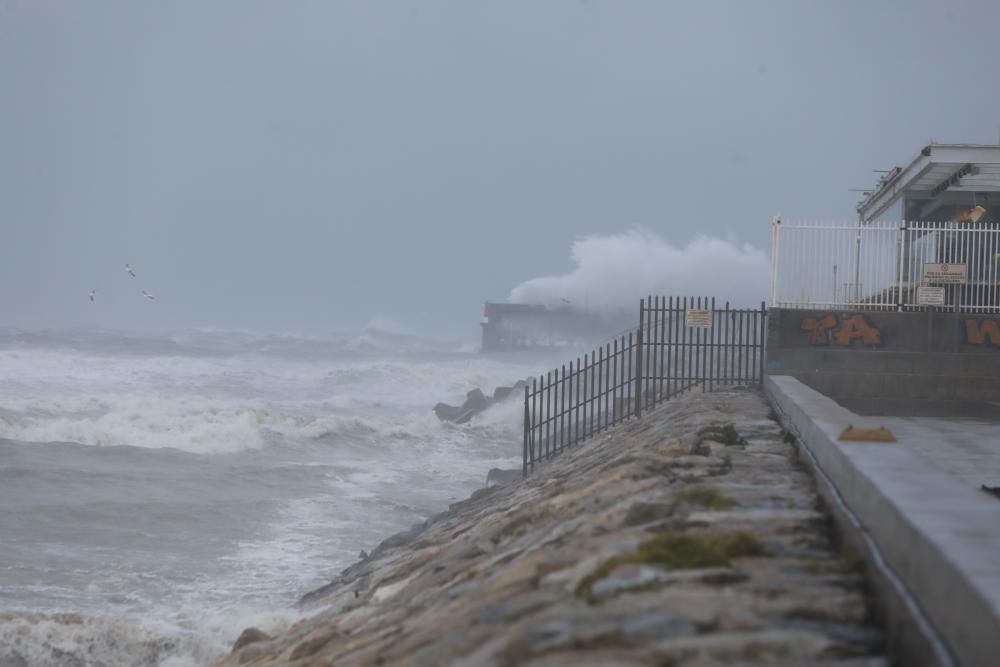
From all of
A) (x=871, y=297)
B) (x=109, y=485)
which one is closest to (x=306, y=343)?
(x=109, y=485)

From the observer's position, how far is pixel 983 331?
15.0m

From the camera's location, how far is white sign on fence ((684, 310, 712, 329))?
14820mm

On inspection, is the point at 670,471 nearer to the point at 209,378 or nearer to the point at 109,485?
the point at 109,485

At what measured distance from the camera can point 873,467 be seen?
5070 millimetres

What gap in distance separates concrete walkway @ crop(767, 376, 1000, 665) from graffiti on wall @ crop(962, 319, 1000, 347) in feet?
27.7

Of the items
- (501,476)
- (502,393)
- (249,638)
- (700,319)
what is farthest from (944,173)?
(502,393)

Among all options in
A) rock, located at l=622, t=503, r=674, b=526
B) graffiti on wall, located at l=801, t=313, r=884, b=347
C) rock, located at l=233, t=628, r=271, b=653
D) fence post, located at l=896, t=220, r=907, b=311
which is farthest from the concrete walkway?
fence post, located at l=896, t=220, r=907, b=311

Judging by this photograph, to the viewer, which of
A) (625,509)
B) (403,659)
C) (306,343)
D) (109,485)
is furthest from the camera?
(306,343)

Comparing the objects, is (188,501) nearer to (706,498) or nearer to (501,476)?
(501,476)

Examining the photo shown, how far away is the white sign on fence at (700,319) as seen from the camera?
14.8 m

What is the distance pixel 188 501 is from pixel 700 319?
8.61m

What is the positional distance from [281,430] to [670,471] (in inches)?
946

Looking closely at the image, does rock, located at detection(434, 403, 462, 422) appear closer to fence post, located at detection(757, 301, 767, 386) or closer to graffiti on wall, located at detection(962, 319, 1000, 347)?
fence post, located at detection(757, 301, 767, 386)

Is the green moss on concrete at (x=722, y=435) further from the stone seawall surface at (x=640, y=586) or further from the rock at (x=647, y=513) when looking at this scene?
the rock at (x=647, y=513)
